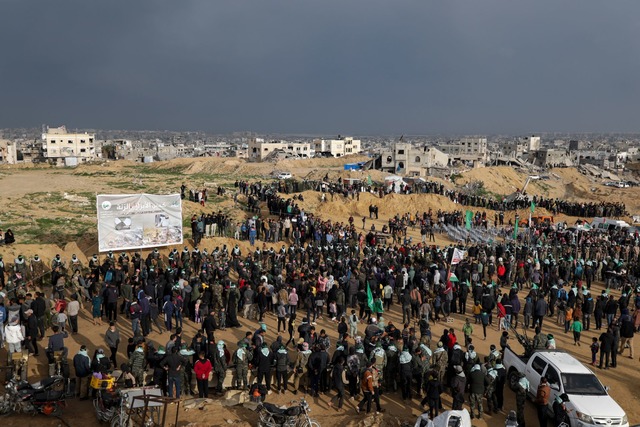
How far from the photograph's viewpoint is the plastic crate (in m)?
10.8

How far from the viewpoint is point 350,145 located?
14562 centimetres

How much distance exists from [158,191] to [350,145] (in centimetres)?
10654

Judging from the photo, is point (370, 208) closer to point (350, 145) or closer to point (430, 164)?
point (430, 164)

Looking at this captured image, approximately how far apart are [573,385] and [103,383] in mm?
10156

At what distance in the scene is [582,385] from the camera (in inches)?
442

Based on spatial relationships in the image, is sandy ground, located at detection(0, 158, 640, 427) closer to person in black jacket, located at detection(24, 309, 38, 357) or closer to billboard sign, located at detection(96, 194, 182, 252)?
person in black jacket, located at detection(24, 309, 38, 357)

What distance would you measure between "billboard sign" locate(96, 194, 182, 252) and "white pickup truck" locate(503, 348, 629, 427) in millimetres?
16465

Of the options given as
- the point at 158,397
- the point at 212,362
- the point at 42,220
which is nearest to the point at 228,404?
the point at 212,362

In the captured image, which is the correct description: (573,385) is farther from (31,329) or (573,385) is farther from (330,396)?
(31,329)

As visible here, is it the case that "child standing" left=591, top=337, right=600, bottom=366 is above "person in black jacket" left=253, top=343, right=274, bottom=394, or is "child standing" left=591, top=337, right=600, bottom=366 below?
below

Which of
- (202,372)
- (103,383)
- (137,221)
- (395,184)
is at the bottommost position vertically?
(202,372)

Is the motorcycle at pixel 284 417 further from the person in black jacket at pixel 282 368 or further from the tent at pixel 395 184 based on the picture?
the tent at pixel 395 184

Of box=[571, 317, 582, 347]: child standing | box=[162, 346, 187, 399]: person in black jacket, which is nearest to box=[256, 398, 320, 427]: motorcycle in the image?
box=[162, 346, 187, 399]: person in black jacket

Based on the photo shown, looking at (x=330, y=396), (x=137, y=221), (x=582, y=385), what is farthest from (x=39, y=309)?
(x=582, y=385)
